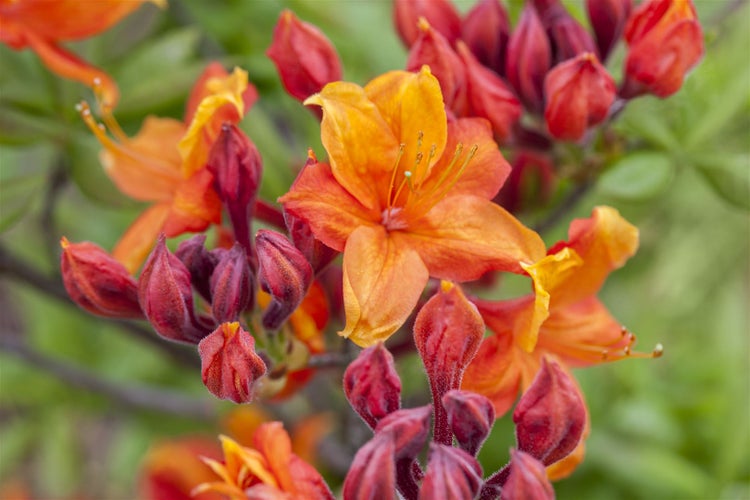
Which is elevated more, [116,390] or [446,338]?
[446,338]

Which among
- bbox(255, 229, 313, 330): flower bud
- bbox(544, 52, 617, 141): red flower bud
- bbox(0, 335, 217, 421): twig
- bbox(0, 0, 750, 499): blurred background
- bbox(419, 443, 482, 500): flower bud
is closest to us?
bbox(419, 443, 482, 500): flower bud

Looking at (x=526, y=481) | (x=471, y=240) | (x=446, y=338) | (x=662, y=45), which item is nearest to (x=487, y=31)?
(x=662, y=45)

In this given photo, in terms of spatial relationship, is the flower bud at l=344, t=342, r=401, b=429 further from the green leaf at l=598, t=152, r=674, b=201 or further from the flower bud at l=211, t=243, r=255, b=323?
the green leaf at l=598, t=152, r=674, b=201

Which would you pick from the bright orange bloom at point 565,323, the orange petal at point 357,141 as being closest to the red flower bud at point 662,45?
the bright orange bloom at point 565,323

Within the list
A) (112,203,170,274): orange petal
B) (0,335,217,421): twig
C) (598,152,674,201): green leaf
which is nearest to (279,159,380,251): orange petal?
(112,203,170,274): orange petal

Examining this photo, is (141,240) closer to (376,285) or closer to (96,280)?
(96,280)

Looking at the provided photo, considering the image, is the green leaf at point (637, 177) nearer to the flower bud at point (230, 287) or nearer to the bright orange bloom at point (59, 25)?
the flower bud at point (230, 287)

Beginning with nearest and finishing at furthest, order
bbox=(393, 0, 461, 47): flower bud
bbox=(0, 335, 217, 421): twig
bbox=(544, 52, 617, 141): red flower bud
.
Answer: bbox=(544, 52, 617, 141): red flower bud < bbox=(393, 0, 461, 47): flower bud < bbox=(0, 335, 217, 421): twig
